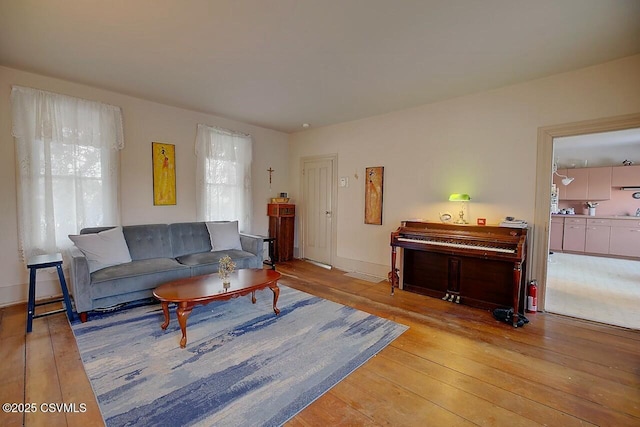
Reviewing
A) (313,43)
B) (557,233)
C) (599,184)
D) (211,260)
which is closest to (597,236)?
(557,233)

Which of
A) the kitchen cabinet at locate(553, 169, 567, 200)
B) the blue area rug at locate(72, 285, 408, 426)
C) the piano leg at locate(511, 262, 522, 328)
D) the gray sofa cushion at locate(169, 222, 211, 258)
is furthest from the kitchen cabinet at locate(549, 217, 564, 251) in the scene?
the gray sofa cushion at locate(169, 222, 211, 258)

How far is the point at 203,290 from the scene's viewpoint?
2.64 metres

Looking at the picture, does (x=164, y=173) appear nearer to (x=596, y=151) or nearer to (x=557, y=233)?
(x=557, y=233)

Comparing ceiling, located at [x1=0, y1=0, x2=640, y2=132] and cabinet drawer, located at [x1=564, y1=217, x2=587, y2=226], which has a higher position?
ceiling, located at [x1=0, y1=0, x2=640, y2=132]

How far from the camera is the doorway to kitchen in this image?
A: 390cm

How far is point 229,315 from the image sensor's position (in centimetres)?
302

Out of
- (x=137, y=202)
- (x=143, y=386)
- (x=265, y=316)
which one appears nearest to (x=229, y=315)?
(x=265, y=316)

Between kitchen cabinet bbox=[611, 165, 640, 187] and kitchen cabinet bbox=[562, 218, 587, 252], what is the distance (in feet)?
3.44

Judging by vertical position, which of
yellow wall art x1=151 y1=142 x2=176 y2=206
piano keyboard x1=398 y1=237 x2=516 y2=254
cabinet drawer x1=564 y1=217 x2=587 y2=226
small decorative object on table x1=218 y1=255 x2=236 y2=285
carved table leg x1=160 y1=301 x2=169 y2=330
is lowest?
carved table leg x1=160 y1=301 x2=169 y2=330

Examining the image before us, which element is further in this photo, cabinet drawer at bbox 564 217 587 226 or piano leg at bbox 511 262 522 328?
cabinet drawer at bbox 564 217 587 226

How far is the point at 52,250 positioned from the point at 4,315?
743 millimetres

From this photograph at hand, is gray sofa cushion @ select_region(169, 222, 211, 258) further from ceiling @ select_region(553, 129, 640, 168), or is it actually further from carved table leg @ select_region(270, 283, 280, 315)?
ceiling @ select_region(553, 129, 640, 168)

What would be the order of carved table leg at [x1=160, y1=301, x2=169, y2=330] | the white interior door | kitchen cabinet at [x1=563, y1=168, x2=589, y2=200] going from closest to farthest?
carved table leg at [x1=160, y1=301, x2=169, y2=330]
the white interior door
kitchen cabinet at [x1=563, y1=168, x2=589, y2=200]

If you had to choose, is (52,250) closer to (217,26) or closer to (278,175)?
(217,26)
